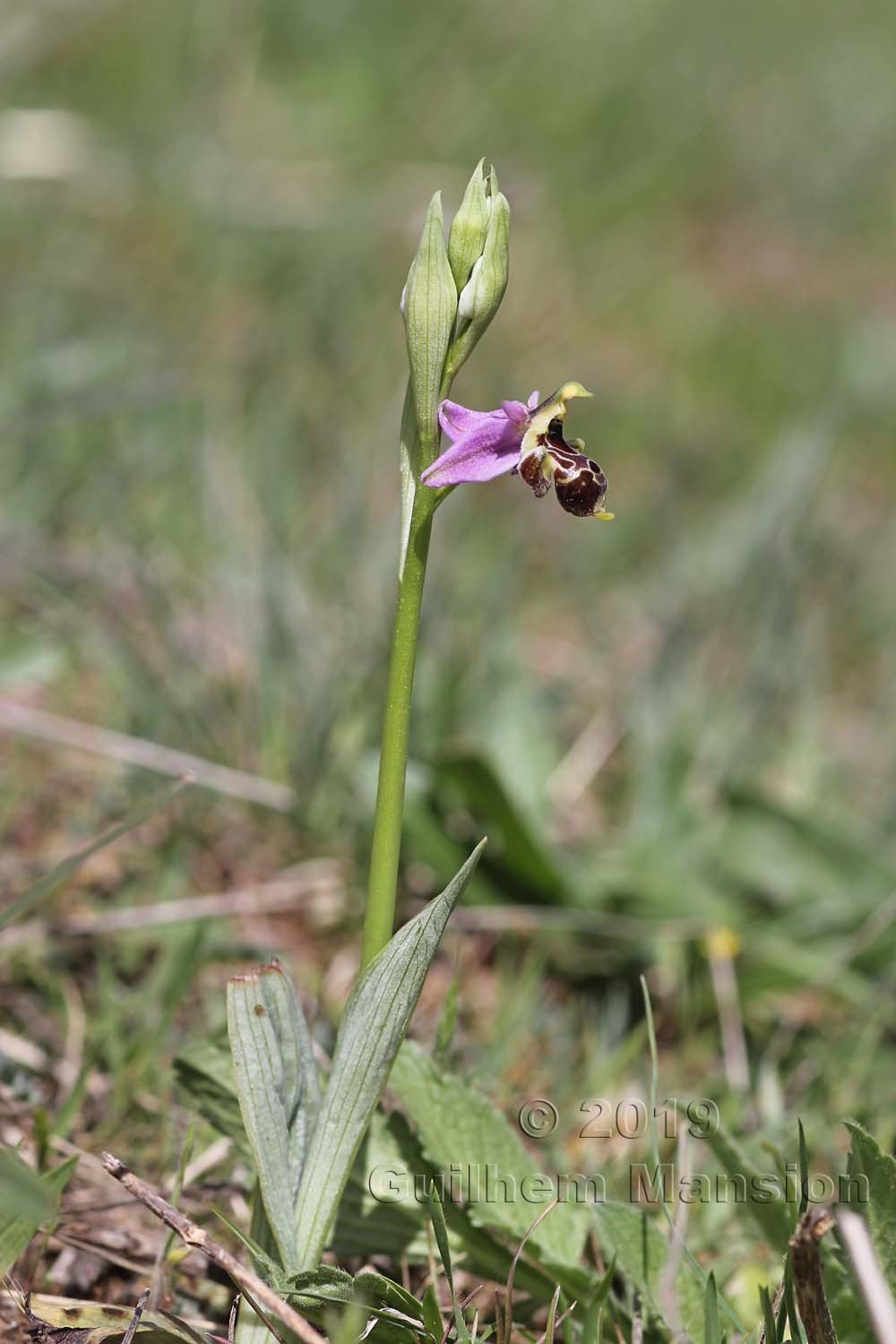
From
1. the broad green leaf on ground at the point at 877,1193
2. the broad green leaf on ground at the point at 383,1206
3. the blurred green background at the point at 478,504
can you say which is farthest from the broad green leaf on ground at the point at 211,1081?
the broad green leaf on ground at the point at 877,1193

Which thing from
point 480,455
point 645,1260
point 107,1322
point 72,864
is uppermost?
point 480,455

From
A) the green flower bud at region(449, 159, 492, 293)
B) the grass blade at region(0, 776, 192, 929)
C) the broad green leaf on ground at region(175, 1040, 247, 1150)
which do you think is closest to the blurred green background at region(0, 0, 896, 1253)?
the broad green leaf on ground at region(175, 1040, 247, 1150)

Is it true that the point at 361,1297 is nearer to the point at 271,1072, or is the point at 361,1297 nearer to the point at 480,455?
the point at 271,1072

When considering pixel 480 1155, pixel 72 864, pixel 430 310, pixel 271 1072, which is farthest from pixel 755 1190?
pixel 430 310

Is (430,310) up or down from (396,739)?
up

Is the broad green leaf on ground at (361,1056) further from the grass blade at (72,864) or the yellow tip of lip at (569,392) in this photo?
the yellow tip of lip at (569,392)

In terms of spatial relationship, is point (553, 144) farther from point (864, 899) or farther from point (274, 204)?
point (864, 899)

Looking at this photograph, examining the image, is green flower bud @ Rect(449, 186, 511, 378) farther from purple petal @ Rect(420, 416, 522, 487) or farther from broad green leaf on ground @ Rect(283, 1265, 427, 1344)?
broad green leaf on ground @ Rect(283, 1265, 427, 1344)
